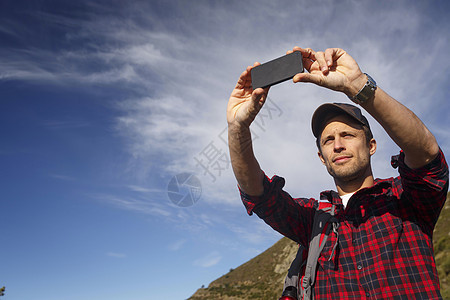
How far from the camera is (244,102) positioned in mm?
4285

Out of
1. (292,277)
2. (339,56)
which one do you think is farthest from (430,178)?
(292,277)

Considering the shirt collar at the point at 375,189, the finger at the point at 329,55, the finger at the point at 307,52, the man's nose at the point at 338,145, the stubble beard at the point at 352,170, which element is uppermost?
the finger at the point at 307,52

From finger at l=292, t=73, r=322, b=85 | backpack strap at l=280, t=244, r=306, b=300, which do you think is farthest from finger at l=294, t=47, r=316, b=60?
backpack strap at l=280, t=244, r=306, b=300

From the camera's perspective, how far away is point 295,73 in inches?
137

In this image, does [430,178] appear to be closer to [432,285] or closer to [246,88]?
[432,285]

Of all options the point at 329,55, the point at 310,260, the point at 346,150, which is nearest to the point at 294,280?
the point at 310,260

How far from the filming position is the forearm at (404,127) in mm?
3301

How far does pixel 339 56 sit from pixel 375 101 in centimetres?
69

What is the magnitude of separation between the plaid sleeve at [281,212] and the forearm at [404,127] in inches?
71.0

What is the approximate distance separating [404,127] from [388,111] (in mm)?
237

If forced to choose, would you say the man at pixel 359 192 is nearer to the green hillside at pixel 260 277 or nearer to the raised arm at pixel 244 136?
the raised arm at pixel 244 136

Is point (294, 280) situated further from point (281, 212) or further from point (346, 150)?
point (346, 150)

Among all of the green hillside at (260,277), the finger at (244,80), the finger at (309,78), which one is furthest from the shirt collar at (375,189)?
the green hillside at (260,277)

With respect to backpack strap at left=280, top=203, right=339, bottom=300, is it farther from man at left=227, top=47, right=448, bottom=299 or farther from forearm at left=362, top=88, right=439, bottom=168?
forearm at left=362, top=88, right=439, bottom=168
